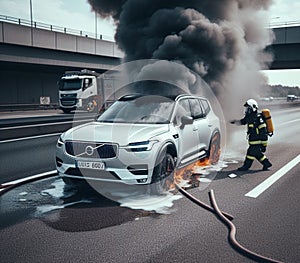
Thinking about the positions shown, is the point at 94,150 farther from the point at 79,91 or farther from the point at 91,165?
the point at 79,91

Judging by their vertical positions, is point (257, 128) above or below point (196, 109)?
below

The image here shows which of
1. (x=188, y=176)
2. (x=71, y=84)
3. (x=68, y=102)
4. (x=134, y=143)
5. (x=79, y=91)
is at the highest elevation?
(x=71, y=84)

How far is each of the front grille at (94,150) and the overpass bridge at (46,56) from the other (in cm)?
1747

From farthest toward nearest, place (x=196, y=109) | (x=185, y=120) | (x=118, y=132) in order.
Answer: (x=196, y=109), (x=185, y=120), (x=118, y=132)

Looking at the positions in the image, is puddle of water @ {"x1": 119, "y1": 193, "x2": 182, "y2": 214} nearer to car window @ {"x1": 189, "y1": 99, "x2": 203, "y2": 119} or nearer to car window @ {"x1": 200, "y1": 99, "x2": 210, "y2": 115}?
car window @ {"x1": 189, "y1": 99, "x2": 203, "y2": 119}

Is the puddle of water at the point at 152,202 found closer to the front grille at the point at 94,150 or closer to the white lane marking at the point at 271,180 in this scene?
the front grille at the point at 94,150

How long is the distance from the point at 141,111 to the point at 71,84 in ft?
65.9

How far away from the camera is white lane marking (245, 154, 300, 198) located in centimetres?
539

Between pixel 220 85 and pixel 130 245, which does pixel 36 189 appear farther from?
pixel 220 85

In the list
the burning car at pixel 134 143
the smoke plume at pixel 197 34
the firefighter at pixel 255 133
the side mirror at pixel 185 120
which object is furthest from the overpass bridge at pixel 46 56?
the side mirror at pixel 185 120

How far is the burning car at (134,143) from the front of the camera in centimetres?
472

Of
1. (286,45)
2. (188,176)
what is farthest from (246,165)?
(286,45)

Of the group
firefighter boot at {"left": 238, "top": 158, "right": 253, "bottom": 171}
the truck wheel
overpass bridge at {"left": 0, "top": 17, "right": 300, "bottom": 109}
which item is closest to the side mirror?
firefighter boot at {"left": 238, "top": 158, "right": 253, "bottom": 171}

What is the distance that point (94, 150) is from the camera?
4777mm
